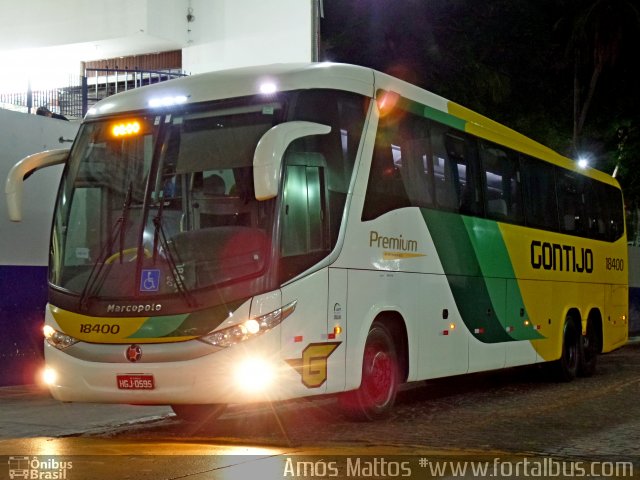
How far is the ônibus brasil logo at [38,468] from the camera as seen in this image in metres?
7.07

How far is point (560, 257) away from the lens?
1499 centimetres

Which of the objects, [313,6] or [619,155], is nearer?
[313,6]

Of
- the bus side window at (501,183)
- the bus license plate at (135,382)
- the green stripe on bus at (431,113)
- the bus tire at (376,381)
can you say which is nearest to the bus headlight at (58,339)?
the bus license plate at (135,382)

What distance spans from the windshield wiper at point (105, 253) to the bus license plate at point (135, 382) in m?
0.81

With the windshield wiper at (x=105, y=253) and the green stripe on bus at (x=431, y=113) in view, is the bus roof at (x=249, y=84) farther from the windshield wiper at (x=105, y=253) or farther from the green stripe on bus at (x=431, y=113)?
the windshield wiper at (x=105, y=253)

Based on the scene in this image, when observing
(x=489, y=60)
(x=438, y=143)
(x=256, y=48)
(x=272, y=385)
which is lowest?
(x=272, y=385)

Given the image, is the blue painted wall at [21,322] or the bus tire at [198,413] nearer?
the bus tire at [198,413]

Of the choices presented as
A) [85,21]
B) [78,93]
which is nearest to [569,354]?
[78,93]

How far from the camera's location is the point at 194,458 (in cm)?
775

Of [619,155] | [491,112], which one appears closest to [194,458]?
[491,112]

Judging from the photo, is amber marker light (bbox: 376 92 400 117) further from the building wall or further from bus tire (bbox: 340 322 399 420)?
the building wall

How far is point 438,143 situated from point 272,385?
172 inches

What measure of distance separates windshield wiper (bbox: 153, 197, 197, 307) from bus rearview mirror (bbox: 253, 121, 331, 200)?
3.90 feet

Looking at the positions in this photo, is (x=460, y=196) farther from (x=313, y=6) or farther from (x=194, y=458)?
(x=313, y=6)
